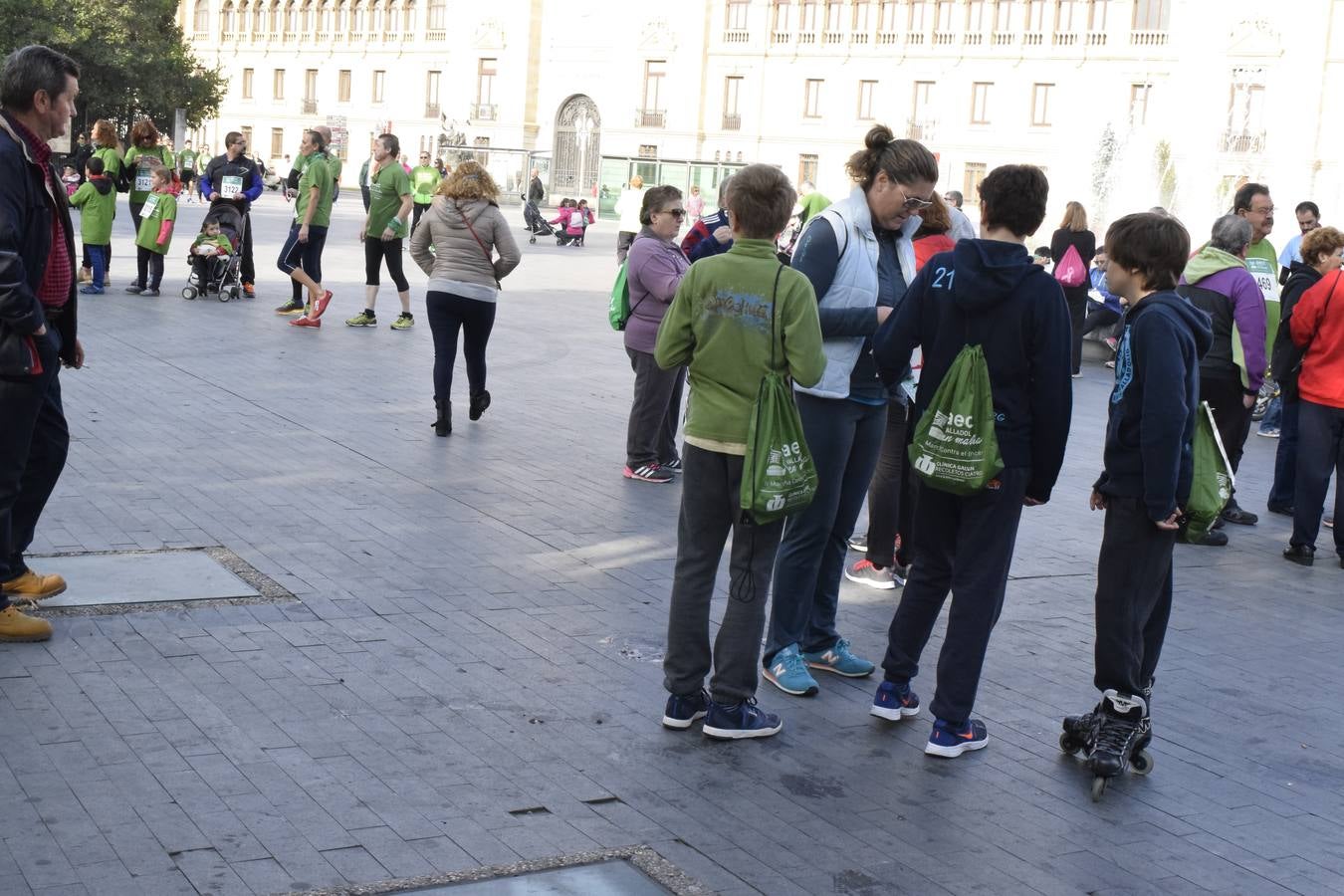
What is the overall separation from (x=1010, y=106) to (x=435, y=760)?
61.4 m

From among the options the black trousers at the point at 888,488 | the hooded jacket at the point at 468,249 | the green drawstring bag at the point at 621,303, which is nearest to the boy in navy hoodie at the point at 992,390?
the black trousers at the point at 888,488

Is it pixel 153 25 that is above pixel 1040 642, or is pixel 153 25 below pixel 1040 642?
above

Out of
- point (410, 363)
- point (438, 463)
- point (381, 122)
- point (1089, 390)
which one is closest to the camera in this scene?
point (438, 463)

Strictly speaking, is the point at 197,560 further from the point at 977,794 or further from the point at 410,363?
the point at 410,363

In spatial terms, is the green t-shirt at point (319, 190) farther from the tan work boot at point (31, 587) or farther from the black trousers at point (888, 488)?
the tan work boot at point (31, 587)

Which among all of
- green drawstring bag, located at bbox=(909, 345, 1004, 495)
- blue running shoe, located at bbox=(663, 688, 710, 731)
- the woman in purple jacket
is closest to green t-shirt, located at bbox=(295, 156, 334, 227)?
the woman in purple jacket

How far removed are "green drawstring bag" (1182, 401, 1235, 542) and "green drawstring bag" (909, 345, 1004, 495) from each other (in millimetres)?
660

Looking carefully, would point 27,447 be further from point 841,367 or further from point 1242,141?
point 1242,141

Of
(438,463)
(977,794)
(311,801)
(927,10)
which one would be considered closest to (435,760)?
(311,801)

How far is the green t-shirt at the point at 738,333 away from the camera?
15.9 feet

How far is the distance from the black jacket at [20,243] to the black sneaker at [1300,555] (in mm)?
6582

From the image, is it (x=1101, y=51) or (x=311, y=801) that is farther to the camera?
(x=1101, y=51)

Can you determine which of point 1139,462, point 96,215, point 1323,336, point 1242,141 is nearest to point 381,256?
point 96,215

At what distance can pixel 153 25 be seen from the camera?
2229 inches
